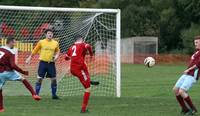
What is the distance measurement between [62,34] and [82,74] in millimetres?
6448

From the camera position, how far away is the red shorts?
1358 centimetres

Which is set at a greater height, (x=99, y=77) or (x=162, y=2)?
(x=162, y=2)

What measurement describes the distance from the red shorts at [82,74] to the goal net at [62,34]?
462 cm

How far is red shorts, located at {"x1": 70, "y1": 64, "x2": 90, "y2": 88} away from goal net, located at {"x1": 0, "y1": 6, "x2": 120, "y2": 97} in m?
4.62

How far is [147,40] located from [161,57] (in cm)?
214

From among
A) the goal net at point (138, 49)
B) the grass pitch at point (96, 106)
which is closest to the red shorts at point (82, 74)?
the grass pitch at point (96, 106)

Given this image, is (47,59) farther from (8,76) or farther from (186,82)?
(186,82)

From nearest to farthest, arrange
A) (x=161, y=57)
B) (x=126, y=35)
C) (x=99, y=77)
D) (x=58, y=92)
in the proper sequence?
(x=58, y=92) → (x=99, y=77) → (x=161, y=57) → (x=126, y=35)

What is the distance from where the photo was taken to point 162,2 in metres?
59.7

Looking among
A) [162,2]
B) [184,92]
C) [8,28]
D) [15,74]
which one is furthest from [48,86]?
[162,2]

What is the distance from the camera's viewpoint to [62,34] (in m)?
20.0

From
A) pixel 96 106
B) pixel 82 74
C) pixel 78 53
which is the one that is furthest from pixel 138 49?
pixel 82 74

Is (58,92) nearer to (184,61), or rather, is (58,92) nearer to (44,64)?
(44,64)

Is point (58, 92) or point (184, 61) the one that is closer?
point (58, 92)
